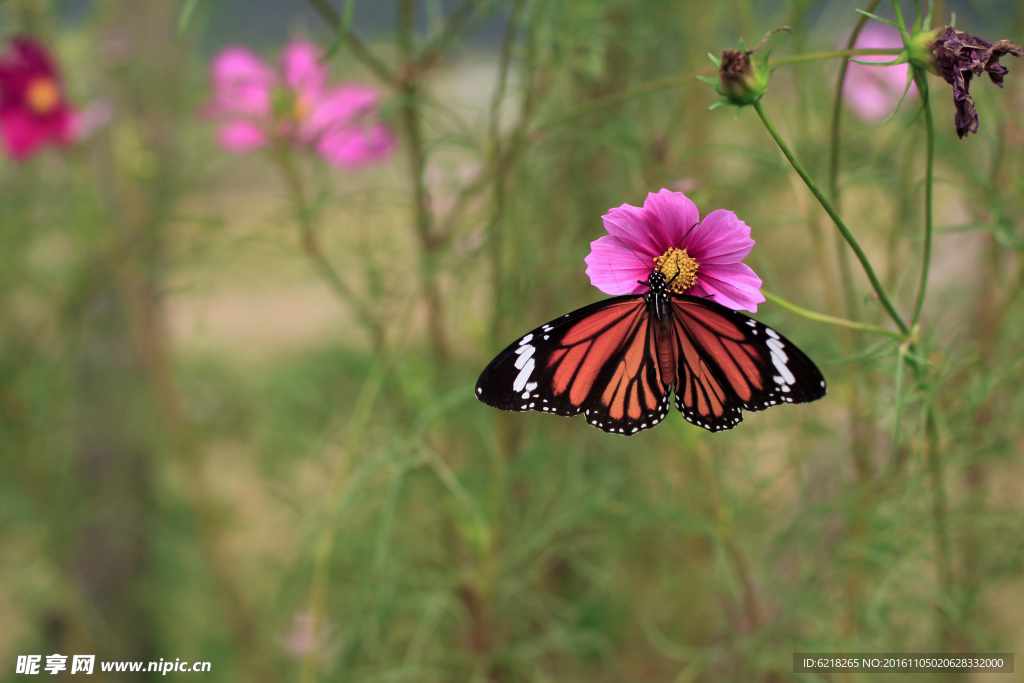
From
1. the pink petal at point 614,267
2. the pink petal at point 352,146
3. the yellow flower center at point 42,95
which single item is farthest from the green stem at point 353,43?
the yellow flower center at point 42,95

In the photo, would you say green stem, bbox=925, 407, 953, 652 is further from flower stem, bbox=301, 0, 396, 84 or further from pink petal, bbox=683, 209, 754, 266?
flower stem, bbox=301, 0, 396, 84

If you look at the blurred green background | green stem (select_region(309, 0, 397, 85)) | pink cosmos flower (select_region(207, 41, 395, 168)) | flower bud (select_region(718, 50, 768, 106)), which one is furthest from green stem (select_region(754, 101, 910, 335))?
pink cosmos flower (select_region(207, 41, 395, 168))

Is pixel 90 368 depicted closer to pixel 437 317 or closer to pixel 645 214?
pixel 437 317

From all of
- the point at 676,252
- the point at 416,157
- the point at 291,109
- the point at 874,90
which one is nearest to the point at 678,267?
the point at 676,252

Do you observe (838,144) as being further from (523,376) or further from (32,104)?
(32,104)

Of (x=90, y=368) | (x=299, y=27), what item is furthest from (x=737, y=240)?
(x=90, y=368)

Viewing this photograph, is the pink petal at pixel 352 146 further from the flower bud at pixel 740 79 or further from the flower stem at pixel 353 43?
the flower bud at pixel 740 79
